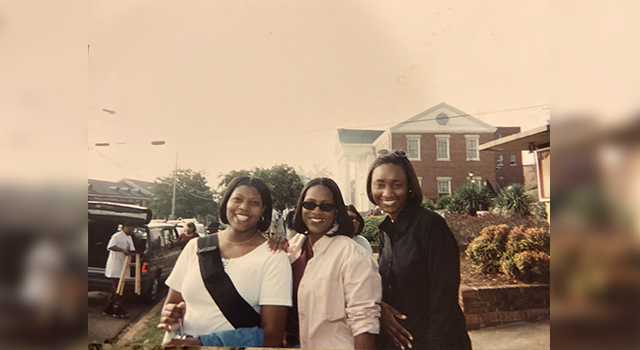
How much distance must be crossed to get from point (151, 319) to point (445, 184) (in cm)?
326

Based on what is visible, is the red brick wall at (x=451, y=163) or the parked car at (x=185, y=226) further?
the parked car at (x=185, y=226)

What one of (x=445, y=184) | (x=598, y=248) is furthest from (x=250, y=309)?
(x=598, y=248)

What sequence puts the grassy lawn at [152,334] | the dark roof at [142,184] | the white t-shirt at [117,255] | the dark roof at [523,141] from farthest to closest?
the white t-shirt at [117,255]
the dark roof at [142,184]
the grassy lawn at [152,334]
the dark roof at [523,141]

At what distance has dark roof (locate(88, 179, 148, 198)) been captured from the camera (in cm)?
385

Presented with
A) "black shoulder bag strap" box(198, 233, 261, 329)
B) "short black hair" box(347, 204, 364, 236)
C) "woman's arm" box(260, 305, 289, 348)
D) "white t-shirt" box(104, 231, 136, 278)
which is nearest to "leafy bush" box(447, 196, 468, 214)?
"short black hair" box(347, 204, 364, 236)

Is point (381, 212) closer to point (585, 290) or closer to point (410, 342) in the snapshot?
point (410, 342)

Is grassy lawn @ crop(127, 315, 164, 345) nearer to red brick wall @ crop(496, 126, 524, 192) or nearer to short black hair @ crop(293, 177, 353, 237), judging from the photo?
short black hair @ crop(293, 177, 353, 237)

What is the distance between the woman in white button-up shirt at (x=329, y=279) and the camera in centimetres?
321

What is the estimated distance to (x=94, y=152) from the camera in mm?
3971

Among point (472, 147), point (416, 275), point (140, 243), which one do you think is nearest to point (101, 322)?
point (140, 243)

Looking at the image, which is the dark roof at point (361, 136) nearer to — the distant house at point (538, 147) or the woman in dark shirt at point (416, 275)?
the woman in dark shirt at point (416, 275)

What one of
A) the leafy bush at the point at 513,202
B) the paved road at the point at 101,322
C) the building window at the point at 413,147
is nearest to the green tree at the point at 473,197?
the leafy bush at the point at 513,202

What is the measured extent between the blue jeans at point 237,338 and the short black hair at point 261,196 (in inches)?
38.0

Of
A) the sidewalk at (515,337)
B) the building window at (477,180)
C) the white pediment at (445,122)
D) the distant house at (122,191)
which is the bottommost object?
the sidewalk at (515,337)
